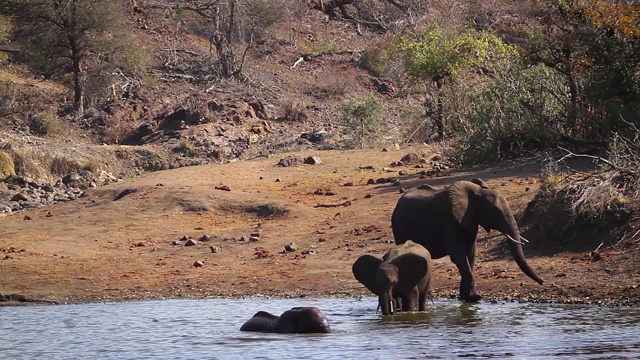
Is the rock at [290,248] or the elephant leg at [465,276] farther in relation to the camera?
the rock at [290,248]

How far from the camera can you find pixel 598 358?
1016 cm

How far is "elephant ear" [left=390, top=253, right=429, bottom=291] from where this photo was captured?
42.1ft

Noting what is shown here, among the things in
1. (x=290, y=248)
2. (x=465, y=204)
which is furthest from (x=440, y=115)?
(x=465, y=204)

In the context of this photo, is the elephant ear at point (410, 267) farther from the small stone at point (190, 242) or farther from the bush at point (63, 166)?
the bush at point (63, 166)

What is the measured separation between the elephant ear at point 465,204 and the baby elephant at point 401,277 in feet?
3.66

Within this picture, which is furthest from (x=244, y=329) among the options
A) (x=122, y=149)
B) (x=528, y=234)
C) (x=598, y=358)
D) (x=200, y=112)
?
(x=200, y=112)

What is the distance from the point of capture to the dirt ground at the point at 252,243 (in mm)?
14823

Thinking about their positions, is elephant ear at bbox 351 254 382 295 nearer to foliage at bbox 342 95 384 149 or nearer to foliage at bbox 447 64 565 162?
foliage at bbox 447 64 565 162

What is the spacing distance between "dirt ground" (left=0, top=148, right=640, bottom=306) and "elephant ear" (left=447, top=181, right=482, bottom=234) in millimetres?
975

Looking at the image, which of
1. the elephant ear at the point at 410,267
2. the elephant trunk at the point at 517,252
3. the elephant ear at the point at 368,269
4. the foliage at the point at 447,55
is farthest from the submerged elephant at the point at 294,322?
the foliage at the point at 447,55

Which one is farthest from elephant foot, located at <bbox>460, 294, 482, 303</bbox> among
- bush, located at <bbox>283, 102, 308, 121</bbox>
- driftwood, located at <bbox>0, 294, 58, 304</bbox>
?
bush, located at <bbox>283, 102, 308, 121</bbox>

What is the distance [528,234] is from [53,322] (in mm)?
6774

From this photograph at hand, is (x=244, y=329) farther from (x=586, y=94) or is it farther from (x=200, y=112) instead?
(x=200, y=112)

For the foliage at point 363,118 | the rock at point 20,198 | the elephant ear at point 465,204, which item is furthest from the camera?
the foliage at point 363,118
